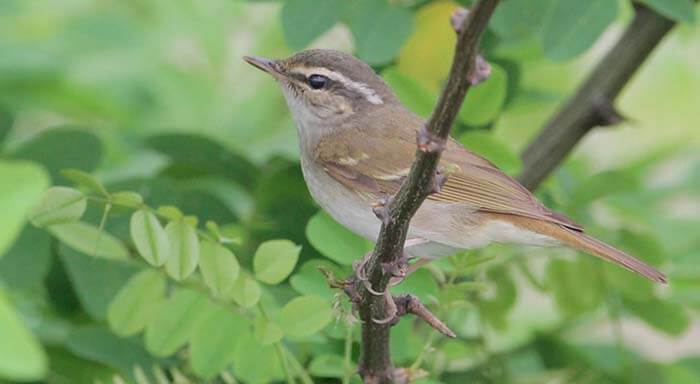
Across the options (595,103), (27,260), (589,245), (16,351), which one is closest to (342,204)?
(589,245)

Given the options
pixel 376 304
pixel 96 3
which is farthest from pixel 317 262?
pixel 96 3

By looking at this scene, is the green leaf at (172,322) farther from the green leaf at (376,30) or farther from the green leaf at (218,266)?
the green leaf at (376,30)

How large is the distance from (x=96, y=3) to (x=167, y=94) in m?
0.72

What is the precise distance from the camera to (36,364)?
4.17 feet

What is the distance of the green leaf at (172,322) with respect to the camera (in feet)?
9.34

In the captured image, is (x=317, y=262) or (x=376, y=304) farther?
(x=317, y=262)

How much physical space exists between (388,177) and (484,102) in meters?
0.37

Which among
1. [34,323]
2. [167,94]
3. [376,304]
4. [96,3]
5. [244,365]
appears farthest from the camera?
[96,3]

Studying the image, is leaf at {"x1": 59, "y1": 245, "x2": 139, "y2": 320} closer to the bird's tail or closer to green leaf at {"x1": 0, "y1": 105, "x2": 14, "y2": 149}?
green leaf at {"x1": 0, "y1": 105, "x2": 14, "y2": 149}

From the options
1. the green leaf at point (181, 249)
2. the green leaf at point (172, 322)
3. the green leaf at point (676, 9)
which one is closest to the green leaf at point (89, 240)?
the green leaf at point (172, 322)

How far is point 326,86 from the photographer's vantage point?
337 cm

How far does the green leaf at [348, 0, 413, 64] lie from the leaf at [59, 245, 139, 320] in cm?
87

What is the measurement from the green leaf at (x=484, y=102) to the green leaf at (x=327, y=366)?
78cm

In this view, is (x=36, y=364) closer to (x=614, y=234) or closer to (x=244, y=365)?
(x=244, y=365)
